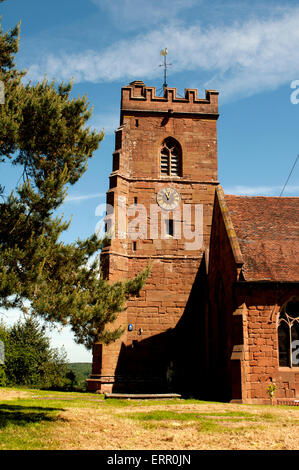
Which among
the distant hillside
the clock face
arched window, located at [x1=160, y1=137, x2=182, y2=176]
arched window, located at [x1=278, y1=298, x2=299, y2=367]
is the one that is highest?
arched window, located at [x1=160, y1=137, x2=182, y2=176]

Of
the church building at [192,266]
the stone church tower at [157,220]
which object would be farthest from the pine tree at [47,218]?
the stone church tower at [157,220]

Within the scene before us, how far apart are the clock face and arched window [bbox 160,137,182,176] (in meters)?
1.18

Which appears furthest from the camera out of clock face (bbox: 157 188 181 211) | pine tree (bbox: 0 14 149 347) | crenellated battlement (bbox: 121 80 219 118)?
crenellated battlement (bbox: 121 80 219 118)

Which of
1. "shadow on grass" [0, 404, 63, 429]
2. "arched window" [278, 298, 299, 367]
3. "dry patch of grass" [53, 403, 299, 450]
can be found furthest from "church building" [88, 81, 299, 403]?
"shadow on grass" [0, 404, 63, 429]

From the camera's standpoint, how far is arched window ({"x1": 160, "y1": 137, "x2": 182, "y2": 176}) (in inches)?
1023

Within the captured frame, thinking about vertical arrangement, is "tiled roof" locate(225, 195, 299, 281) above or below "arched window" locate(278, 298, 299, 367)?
above

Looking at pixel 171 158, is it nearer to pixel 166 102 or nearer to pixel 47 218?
pixel 166 102

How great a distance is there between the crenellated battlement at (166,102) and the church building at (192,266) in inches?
2.4

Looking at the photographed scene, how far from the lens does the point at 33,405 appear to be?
13.2 m

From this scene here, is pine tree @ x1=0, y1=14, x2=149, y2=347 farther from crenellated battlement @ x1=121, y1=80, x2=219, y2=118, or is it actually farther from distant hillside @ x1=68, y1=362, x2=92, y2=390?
distant hillside @ x1=68, y1=362, x2=92, y2=390

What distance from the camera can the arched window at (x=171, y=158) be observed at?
2598 cm

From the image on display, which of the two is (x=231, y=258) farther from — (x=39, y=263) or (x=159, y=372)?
(x=39, y=263)

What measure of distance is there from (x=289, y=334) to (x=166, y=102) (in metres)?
15.8
